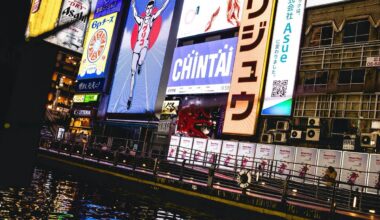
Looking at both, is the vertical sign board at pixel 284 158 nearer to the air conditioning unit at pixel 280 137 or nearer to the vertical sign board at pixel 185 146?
the air conditioning unit at pixel 280 137

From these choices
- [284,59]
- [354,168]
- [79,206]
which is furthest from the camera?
[284,59]

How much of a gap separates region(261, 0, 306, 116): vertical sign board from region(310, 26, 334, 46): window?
97 centimetres

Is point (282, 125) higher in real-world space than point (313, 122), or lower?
lower

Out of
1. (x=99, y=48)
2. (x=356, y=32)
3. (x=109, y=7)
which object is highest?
(x=109, y=7)

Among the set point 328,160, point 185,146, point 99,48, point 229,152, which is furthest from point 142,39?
point 328,160

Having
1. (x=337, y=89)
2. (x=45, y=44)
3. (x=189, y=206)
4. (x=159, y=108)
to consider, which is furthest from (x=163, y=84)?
(x=45, y=44)

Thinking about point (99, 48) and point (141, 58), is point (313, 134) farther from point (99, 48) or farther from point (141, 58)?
point (99, 48)

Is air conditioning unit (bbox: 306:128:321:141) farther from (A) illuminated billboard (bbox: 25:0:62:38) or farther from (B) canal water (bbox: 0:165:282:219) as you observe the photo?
(A) illuminated billboard (bbox: 25:0:62:38)

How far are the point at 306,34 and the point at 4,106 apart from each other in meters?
27.0

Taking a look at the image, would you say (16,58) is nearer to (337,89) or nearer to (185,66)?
(337,89)

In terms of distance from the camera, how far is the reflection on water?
9.53m

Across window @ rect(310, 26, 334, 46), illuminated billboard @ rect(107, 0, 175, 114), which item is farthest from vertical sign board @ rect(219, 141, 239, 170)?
illuminated billboard @ rect(107, 0, 175, 114)

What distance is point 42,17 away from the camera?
170 cm

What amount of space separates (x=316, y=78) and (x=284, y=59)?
2.82 m
